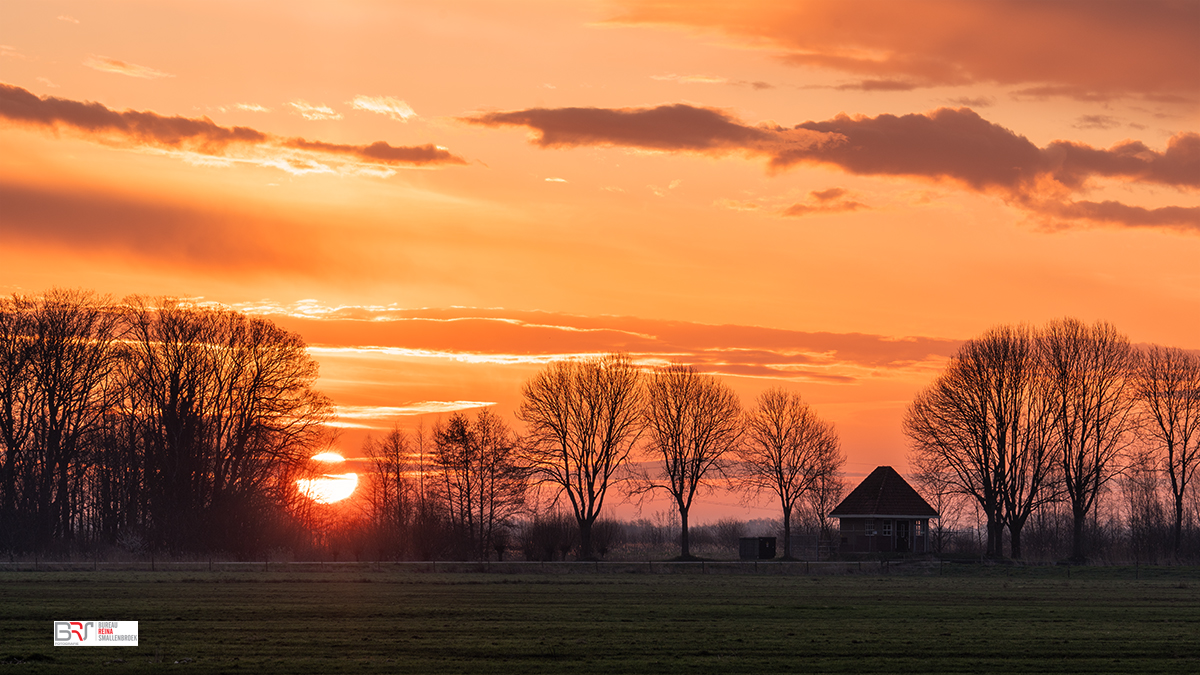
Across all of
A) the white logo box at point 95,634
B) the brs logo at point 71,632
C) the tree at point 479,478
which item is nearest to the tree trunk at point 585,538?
the tree at point 479,478

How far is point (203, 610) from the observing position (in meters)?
36.7

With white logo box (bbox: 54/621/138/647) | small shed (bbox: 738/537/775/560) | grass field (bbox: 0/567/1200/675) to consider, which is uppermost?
white logo box (bbox: 54/621/138/647)

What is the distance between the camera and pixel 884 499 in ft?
325

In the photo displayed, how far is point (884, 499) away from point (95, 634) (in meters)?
80.7

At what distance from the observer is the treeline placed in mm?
81938

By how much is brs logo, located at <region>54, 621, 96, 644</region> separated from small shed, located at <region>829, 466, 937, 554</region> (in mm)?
76596

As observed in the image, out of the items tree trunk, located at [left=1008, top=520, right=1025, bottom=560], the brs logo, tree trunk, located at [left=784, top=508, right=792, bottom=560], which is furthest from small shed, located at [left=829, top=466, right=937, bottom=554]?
the brs logo

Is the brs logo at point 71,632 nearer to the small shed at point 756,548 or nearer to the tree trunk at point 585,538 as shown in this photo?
the tree trunk at point 585,538

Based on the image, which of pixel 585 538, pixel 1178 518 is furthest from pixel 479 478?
pixel 1178 518

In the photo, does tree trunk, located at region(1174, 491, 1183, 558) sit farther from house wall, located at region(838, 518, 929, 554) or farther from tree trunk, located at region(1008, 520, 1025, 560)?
house wall, located at region(838, 518, 929, 554)

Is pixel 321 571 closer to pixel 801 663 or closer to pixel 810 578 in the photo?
pixel 810 578

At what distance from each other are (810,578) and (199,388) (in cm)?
5041

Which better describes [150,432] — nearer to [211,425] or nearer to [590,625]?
[211,425]

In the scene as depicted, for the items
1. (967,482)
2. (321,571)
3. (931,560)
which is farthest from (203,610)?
(967,482)
